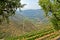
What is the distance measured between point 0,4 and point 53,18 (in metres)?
12.9

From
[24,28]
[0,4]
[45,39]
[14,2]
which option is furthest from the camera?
[24,28]

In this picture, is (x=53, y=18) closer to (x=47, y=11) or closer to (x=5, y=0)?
(x=47, y=11)

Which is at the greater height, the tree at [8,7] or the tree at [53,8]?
the tree at [8,7]

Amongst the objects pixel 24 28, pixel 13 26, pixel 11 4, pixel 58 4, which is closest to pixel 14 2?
pixel 11 4

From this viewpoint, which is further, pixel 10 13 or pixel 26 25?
pixel 26 25

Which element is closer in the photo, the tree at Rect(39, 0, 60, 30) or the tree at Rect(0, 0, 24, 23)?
the tree at Rect(0, 0, 24, 23)

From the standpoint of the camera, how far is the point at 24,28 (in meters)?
50.5

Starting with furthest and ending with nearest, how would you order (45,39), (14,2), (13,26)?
(13,26) → (45,39) → (14,2)

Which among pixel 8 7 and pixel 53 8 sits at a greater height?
pixel 8 7

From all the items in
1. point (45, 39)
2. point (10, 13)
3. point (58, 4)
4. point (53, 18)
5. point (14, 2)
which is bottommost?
point (45, 39)

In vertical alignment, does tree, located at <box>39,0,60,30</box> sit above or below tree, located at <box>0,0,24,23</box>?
below

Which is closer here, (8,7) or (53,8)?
(8,7)

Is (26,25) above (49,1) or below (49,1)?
below

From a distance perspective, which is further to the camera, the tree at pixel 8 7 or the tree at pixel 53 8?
the tree at pixel 53 8
